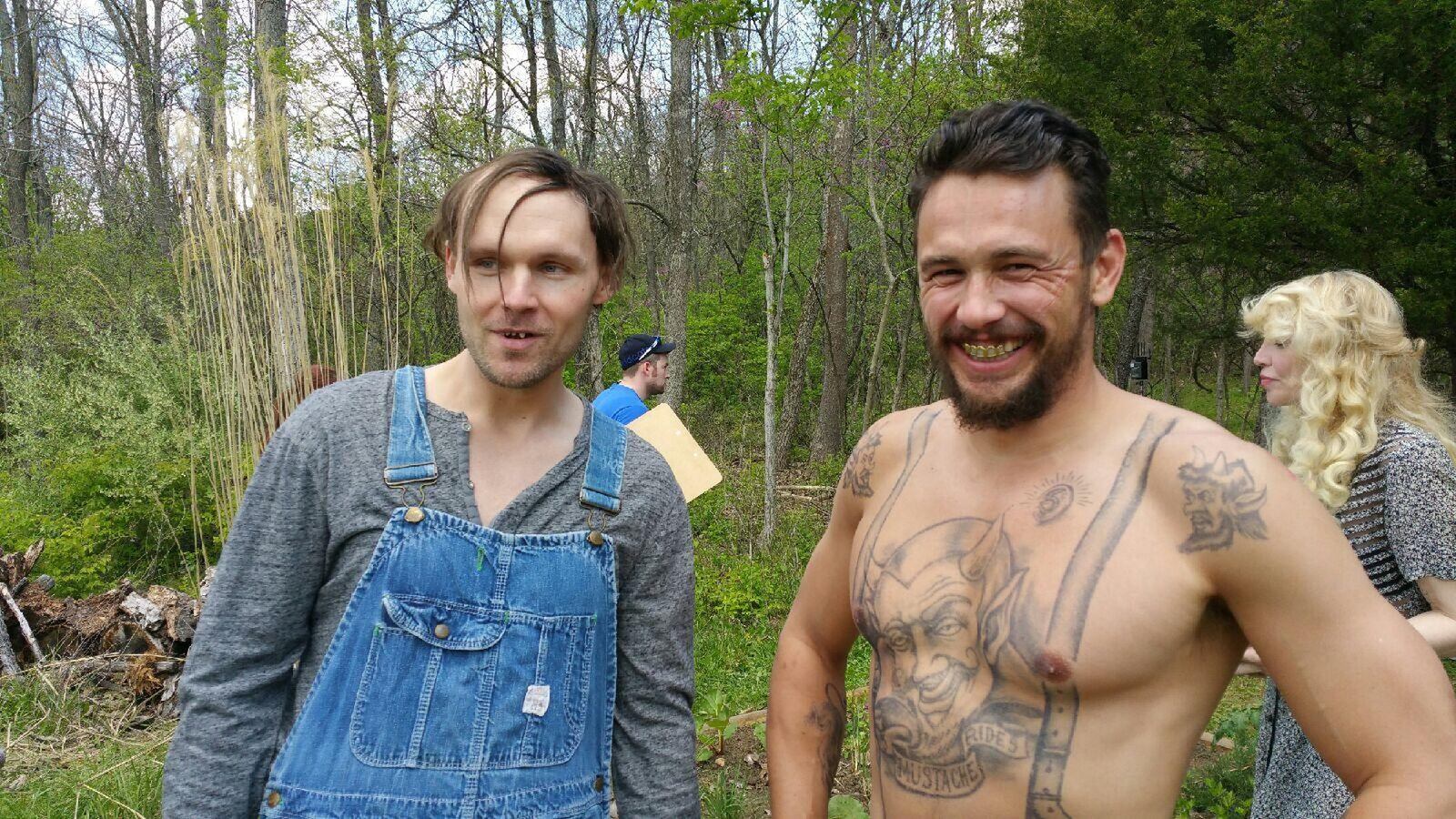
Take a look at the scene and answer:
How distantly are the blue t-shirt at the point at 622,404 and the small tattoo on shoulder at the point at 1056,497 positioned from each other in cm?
364

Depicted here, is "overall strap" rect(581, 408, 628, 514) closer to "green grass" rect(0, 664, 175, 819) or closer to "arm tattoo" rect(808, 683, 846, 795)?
"arm tattoo" rect(808, 683, 846, 795)

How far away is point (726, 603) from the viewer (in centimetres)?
618

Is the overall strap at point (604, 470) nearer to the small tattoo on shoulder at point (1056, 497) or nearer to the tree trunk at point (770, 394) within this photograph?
the small tattoo on shoulder at point (1056, 497)

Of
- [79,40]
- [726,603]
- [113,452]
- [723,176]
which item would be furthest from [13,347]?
[726,603]

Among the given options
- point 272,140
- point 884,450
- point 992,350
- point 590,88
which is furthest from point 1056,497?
point 590,88

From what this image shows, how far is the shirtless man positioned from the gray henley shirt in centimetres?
30

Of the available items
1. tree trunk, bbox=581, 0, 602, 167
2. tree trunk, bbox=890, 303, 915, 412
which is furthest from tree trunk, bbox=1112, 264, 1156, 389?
tree trunk, bbox=581, 0, 602, 167

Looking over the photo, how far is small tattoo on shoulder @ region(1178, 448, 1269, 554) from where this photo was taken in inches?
51.4

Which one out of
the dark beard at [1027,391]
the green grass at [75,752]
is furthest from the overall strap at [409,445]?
the green grass at [75,752]

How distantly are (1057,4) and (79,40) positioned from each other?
16.3 m

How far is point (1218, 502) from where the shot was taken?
1337 millimetres

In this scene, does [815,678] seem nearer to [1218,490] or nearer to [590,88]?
[1218,490]

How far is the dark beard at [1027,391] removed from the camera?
4.91ft

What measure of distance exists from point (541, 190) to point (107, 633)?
4.17m
